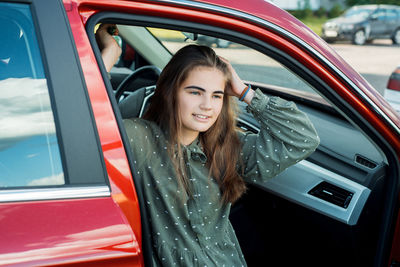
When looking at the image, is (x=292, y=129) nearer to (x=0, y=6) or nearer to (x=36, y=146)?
(x=36, y=146)

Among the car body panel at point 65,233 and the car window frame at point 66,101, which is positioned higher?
the car window frame at point 66,101

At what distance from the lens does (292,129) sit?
176 cm

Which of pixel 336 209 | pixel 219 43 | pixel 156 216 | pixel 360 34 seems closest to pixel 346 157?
pixel 336 209

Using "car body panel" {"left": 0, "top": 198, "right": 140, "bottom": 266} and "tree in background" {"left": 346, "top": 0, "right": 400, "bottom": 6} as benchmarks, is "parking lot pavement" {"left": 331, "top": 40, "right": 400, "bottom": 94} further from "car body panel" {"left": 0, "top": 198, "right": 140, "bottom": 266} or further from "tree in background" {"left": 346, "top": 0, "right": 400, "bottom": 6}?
"car body panel" {"left": 0, "top": 198, "right": 140, "bottom": 266}

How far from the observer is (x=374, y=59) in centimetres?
1367

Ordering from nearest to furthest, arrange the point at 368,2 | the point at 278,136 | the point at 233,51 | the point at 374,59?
1. the point at 278,136
2. the point at 233,51
3. the point at 374,59
4. the point at 368,2

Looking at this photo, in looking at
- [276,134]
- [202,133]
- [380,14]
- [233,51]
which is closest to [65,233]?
[202,133]

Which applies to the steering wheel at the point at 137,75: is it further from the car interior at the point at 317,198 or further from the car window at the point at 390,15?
the car window at the point at 390,15

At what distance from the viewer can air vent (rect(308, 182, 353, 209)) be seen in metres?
2.05

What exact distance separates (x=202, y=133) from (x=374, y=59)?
13160 mm

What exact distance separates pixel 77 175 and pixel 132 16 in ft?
1.54

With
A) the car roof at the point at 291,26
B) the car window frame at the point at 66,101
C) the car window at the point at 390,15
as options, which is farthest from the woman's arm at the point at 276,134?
the car window at the point at 390,15

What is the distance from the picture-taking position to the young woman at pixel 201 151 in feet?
5.16

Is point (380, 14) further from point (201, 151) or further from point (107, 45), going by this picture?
point (107, 45)
